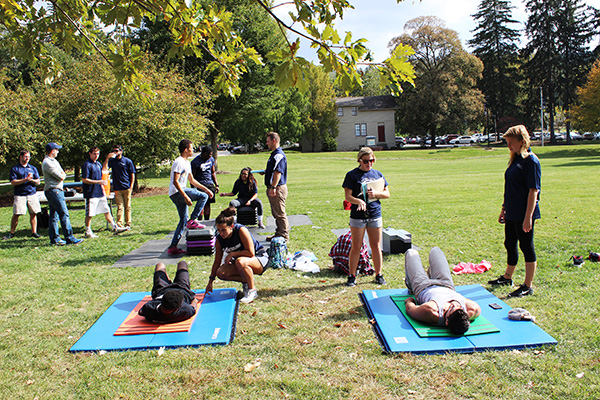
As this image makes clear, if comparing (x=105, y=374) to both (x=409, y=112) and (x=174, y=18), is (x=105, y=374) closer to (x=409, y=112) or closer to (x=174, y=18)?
(x=174, y=18)

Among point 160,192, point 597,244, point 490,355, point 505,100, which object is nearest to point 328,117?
point 505,100

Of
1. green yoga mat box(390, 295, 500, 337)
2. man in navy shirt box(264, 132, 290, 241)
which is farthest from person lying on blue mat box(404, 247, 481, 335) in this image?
man in navy shirt box(264, 132, 290, 241)

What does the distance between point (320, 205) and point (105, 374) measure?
9.80 metres

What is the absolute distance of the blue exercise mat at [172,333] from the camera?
4391mm

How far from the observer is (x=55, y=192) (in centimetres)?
888

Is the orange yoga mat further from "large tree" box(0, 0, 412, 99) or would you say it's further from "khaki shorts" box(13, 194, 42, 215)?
"khaki shorts" box(13, 194, 42, 215)

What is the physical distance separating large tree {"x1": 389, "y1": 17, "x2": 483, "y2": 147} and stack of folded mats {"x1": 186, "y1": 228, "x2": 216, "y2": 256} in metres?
47.5

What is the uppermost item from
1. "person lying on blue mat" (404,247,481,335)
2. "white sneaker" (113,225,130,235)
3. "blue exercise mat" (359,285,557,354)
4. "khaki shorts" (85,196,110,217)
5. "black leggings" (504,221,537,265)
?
"khaki shorts" (85,196,110,217)

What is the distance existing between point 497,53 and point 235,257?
60426 millimetres

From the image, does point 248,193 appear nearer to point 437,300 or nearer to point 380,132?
point 437,300

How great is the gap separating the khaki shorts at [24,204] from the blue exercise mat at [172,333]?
5937mm

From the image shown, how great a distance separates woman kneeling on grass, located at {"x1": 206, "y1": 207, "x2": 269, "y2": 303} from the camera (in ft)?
18.3

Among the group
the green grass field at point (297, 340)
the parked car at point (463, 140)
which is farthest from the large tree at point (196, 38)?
the parked car at point (463, 140)

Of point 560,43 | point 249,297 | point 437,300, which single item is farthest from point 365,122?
→ point 437,300
